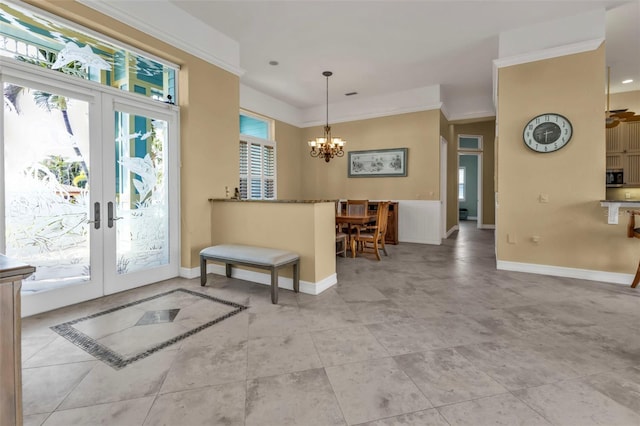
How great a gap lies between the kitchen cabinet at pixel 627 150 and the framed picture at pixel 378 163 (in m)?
4.27

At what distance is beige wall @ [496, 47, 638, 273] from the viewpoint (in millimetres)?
3703

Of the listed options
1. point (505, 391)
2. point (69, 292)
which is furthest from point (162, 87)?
point (505, 391)

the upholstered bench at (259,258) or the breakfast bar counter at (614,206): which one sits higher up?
the breakfast bar counter at (614,206)

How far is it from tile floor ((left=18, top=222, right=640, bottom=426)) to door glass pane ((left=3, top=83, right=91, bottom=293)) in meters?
0.48

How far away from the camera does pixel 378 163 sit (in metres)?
6.96

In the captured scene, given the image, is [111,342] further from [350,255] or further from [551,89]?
[551,89]

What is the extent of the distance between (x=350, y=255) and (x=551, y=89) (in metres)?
3.80

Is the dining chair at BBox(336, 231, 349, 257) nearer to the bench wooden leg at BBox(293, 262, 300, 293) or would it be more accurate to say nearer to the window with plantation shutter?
the bench wooden leg at BBox(293, 262, 300, 293)

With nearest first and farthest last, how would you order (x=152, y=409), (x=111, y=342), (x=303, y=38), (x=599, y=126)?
(x=152, y=409)
(x=111, y=342)
(x=599, y=126)
(x=303, y=38)

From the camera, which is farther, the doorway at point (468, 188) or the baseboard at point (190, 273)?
the doorway at point (468, 188)

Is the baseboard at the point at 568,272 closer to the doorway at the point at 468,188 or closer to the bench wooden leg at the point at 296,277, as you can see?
the bench wooden leg at the point at 296,277

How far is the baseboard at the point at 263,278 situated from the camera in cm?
331

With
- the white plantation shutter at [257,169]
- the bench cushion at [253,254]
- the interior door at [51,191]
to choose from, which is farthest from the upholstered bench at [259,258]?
the white plantation shutter at [257,169]

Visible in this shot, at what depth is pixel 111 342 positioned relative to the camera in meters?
2.21
